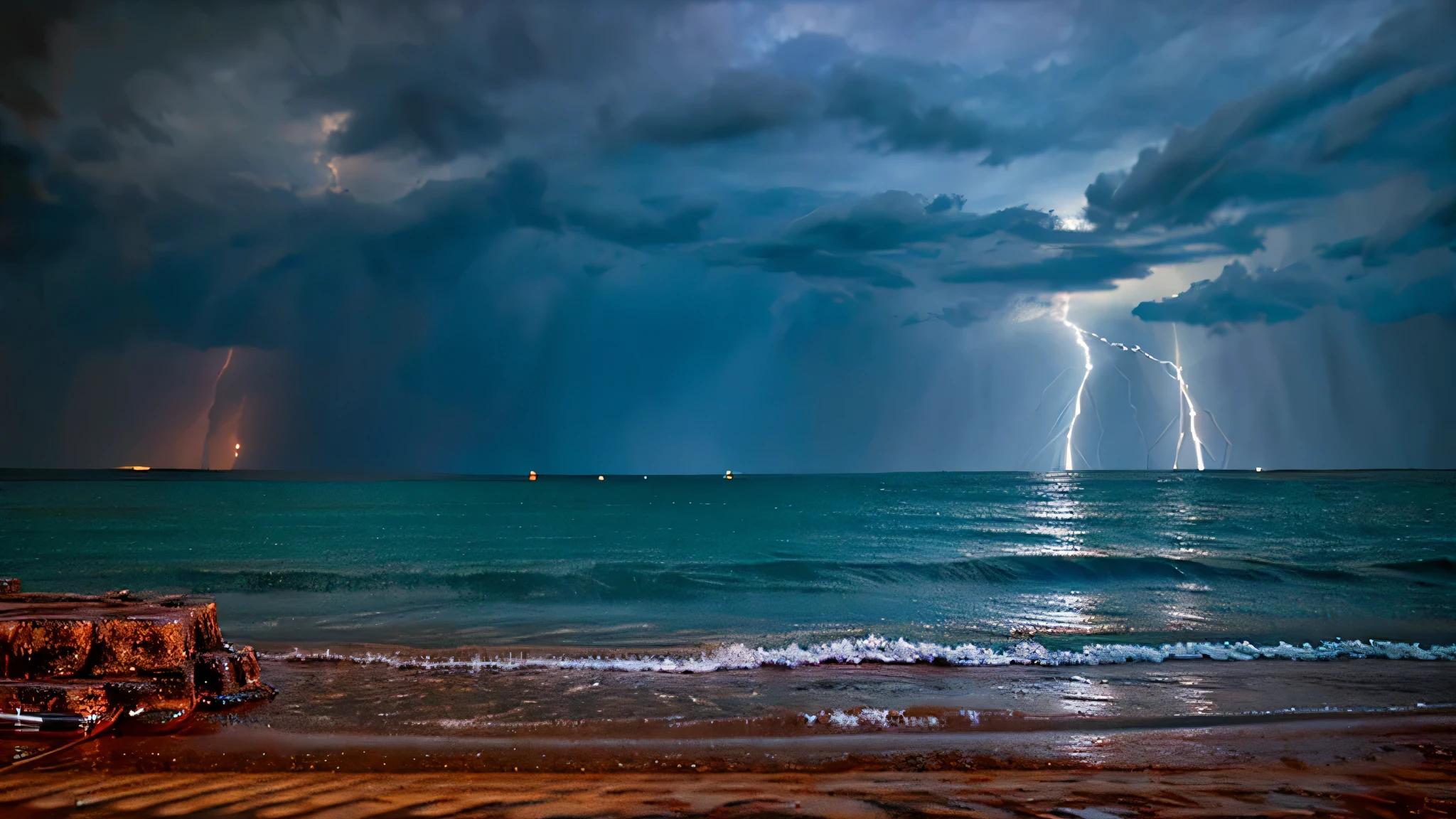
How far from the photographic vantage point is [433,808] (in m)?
5.39

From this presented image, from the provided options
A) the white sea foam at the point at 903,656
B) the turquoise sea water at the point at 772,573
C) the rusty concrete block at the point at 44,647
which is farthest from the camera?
the turquoise sea water at the point at 772,573

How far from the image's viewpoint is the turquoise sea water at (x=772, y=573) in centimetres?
1596

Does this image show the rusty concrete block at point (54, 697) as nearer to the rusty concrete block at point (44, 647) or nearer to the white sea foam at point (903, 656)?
the rusty concrete block at point (44, 647)

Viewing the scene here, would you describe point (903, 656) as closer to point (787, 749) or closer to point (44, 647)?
point (787, 749)

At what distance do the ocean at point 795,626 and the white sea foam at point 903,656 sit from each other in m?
0.07

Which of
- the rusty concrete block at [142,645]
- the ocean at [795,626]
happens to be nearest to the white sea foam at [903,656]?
the ocean at [795,626]

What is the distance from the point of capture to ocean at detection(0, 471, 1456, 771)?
28.7 feet

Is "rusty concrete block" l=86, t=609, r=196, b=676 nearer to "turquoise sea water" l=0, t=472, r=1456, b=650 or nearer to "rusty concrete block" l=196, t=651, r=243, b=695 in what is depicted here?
"rusty concrete block" l=196, t=651, r=243, b=695

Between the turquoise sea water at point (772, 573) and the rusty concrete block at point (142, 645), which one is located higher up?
the rusty concrete block at point (142, 645)

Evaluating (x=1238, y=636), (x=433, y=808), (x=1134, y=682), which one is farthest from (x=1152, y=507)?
(x=433, y=808)

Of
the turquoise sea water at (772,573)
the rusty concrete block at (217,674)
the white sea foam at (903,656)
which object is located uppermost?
the rusty concrete block at (217,674)

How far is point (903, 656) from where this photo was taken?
12.3 meters

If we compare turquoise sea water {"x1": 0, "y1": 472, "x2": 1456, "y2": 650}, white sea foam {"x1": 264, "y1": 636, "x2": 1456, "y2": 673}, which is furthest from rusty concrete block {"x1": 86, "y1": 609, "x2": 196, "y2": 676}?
turquoise sea water {"x1": 0, "y1": 472, "x2": 1456, "y2": 650}

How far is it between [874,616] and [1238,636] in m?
7.02
